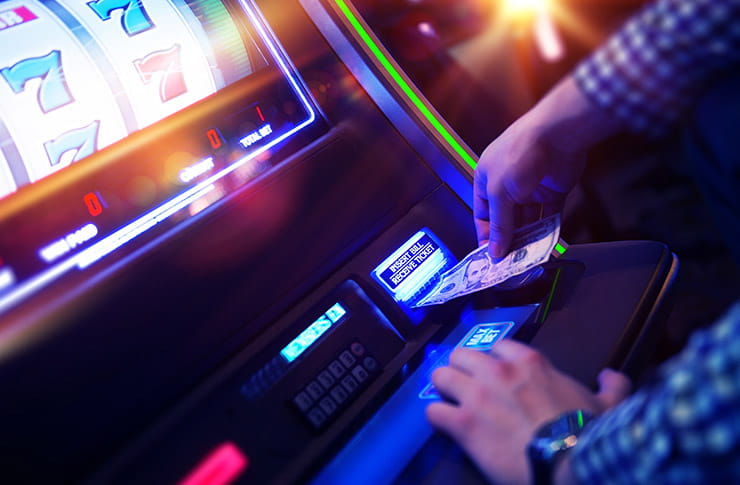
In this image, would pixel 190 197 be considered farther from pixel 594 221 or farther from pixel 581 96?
pixel 594 221

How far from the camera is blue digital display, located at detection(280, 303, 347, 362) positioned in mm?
867

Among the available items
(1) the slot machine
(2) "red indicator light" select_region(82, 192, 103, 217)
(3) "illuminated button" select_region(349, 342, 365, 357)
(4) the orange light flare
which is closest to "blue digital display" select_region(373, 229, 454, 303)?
(1) the slot machine

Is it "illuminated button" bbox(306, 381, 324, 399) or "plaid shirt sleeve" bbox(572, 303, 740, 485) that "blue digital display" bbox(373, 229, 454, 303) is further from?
"plaid shirt sleeve" bbox(572, 303, 740, 485)

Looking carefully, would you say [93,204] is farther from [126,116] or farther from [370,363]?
[370,363]

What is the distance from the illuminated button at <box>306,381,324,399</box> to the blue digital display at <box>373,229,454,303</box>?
0.22 m

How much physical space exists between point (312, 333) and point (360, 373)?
4.0 inches

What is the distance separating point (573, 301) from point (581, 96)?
1.09ft

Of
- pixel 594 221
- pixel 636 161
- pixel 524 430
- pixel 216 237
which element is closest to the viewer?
pixel 524 430

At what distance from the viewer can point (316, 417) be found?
815 mm

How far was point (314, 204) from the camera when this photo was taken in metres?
0.97

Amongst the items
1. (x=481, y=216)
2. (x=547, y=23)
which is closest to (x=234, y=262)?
(x=481, y=216)

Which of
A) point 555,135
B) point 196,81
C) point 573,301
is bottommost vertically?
point 573,301

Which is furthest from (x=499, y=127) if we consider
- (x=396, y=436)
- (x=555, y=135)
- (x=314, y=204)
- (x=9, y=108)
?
(x=9, y=108)

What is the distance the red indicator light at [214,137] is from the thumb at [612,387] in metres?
0.70
